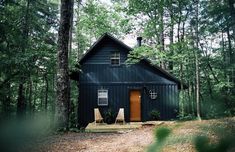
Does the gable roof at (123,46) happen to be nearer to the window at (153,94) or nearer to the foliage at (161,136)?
the window at (153,94)

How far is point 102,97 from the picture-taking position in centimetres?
2131

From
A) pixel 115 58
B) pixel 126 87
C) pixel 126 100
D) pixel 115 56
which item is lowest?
pixel 126 100

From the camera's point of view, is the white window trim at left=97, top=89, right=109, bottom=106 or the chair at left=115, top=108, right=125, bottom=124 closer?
the chair at left=115, top=108, right=125, bottom=124

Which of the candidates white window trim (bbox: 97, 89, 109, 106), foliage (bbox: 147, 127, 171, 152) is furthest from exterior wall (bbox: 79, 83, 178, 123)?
foliage (bbox: 147, 127, 171, 152)

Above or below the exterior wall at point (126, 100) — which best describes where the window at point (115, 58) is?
above

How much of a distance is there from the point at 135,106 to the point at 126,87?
4.84 ft

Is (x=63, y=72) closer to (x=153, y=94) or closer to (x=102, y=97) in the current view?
(x=102, y=97)

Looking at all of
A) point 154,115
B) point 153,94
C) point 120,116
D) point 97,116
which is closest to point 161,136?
point 97,116

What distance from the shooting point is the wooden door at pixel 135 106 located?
2122cm

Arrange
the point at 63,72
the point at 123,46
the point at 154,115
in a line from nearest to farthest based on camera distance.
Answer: the point at 63,72, the point at 154,115, the point at 123,46

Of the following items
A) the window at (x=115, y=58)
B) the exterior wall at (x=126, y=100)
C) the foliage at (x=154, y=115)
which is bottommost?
the foliage at (x=154, y=115)

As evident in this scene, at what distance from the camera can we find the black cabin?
69.6ft

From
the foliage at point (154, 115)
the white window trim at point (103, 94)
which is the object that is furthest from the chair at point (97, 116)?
the foliage at point (154, 115)

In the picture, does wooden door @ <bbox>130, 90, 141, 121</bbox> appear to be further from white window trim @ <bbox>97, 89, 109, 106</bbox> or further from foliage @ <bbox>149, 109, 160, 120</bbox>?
white window trim @ <bbox>97, 89, 109, 106</bbox>
